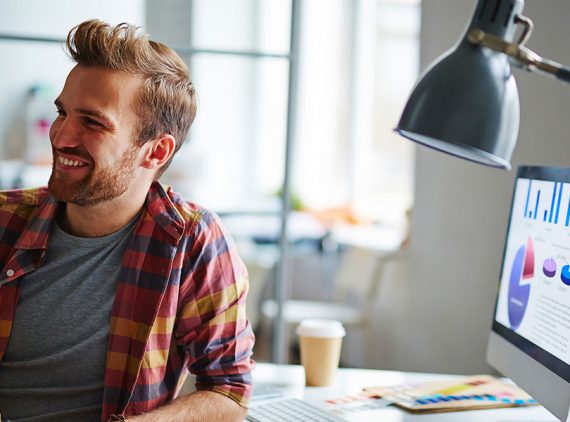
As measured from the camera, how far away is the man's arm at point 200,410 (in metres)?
1.49

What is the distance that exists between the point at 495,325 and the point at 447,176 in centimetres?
119

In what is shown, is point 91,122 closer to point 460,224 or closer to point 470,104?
point 470,104

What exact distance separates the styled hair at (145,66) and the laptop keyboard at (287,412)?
1.63ft

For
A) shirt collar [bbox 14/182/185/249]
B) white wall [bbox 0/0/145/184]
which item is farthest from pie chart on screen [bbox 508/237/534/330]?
white wall [bbox 0/0/145/184]

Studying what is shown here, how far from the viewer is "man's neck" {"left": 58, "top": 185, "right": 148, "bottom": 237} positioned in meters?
1.61

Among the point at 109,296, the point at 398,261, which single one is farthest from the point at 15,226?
the point at 398,261

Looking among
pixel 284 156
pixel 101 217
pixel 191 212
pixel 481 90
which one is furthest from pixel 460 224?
pixel 481 90

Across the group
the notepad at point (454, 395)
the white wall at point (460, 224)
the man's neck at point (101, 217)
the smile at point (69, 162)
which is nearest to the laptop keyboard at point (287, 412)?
the notepad at point (454, 395)

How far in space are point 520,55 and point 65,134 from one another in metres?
0.80

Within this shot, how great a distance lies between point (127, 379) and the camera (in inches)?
60.9

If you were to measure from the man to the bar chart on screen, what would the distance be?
564 millimetres

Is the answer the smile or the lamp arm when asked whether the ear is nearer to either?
the smile

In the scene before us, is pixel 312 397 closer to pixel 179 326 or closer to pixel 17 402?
pixel 179 326

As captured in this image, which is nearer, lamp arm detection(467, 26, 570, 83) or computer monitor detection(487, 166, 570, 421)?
lamp arm detection(467, 26, 570, 83)
